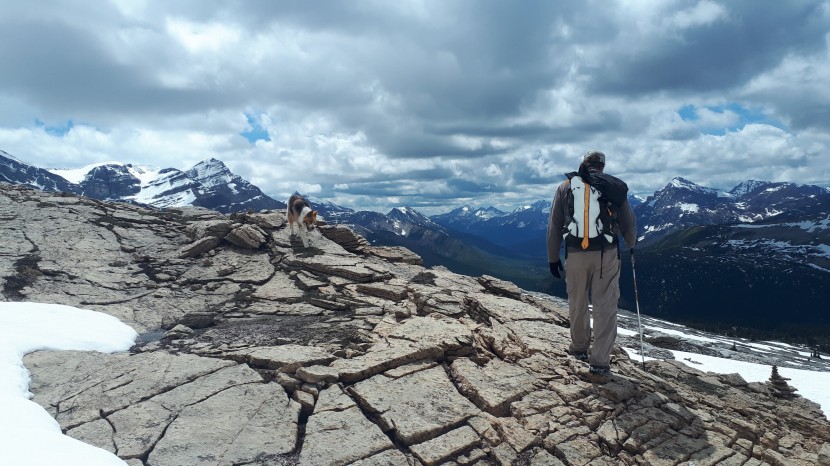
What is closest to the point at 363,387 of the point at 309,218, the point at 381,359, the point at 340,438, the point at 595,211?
the point at 381,359

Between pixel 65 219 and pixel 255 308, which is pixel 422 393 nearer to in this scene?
pixel 255 308

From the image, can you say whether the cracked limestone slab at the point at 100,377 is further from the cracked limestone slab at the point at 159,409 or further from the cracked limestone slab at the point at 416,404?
the cracked limestone slab at the point at 416,404

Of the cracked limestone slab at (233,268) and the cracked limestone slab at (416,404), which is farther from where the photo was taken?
the cracked limestone slab at (233,268)

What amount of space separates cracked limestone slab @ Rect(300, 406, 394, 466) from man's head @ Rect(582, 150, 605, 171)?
796 cm

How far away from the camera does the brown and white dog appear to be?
2275cm

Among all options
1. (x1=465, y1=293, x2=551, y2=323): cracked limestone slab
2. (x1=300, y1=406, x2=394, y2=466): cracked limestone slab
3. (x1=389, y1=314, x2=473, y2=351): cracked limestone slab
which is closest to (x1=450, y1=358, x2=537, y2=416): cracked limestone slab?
(x1=389, y1=314, x2=473, y2=351): cracked limestone slab

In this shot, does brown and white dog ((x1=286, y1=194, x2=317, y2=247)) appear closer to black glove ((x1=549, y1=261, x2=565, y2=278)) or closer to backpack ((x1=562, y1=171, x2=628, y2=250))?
black glove ((x1=549, y1=261, x2=565, y2=278))

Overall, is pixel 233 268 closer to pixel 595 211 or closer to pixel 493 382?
pixel 493 382

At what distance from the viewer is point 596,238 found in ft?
34.9

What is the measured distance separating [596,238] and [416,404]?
18.6ft

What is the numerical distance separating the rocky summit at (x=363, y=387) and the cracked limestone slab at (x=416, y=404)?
0.13 ft

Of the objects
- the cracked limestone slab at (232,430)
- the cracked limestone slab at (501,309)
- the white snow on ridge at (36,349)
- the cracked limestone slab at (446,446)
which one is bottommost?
the cracked limestone slab at (446,446)

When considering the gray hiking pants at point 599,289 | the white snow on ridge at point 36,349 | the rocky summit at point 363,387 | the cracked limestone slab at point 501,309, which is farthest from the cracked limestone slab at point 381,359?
the white snow on ridge at point 36,349

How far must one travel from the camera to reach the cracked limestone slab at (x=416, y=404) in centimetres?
863
